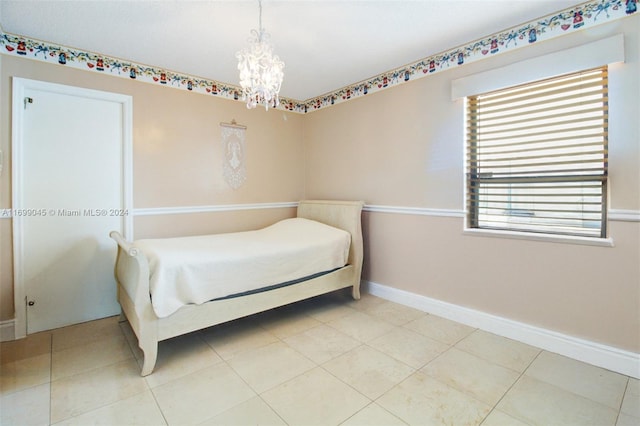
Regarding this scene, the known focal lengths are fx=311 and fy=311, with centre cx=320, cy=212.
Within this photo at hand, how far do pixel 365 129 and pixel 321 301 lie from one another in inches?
74.9

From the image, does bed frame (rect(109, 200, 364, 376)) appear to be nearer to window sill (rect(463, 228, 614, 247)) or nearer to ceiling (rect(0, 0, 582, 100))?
window sill (rect(463, 228, 614, 247))

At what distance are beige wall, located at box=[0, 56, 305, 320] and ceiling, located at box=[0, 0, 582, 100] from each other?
0.28 meters

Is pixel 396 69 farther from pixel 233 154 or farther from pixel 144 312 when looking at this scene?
pixel 144 312

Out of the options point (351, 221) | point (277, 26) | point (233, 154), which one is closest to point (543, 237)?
point (351, 221)

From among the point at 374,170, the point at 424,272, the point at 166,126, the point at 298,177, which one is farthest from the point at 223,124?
the point at 424,272

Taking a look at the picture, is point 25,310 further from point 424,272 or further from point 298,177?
point 424,272

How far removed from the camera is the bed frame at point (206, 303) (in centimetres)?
192

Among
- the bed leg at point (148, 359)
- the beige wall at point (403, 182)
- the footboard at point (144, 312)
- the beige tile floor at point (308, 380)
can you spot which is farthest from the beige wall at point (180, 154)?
the bed leg at point (148, 359)

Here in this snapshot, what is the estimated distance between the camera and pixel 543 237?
2217mm

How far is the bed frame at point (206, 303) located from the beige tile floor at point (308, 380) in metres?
0.22

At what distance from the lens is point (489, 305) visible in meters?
2.51

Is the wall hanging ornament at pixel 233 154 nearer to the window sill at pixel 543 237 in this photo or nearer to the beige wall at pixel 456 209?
the beige wall at pixel 456 209

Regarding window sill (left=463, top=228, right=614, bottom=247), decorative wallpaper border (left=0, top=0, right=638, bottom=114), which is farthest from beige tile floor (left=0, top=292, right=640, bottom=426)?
decorative wallpaper border (left=0, top=0, right=638, bottom=114)

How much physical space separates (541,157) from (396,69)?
1.52 m
